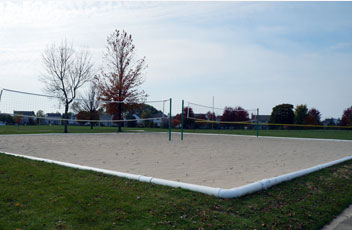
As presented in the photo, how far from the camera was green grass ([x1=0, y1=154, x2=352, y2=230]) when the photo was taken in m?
3.23

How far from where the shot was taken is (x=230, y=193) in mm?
4020

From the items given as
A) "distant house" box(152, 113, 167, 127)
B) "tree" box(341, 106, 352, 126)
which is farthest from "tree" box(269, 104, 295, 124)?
"distant house" box(152, 113, 167, 127)

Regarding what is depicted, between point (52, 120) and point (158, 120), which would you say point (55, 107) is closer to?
point (52, 120)

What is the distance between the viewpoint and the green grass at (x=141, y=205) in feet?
10.6

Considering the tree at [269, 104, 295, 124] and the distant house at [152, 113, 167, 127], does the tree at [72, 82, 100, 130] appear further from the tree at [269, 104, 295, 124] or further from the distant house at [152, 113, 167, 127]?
the tree at [269, 104, 295, 124]

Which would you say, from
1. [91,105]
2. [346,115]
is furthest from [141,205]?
[346,115]

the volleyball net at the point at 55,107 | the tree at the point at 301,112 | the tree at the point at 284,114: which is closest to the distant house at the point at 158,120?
the volleyball net at the point at 55,107

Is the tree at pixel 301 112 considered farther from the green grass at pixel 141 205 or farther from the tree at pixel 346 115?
the green grass at pixel 141 205

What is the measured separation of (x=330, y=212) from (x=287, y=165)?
9.40ft

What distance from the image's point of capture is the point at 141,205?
12.0 ft

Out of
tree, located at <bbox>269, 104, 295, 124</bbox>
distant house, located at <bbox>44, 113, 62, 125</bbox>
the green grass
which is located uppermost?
tree, located at <bbox>269, 104, 295, 124</bbox>

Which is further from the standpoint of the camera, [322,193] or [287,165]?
[287,165]

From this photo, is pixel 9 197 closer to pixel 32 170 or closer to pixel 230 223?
pixel 32 170

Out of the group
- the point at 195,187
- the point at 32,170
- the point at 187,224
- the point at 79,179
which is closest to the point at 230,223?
the point at 187,224
